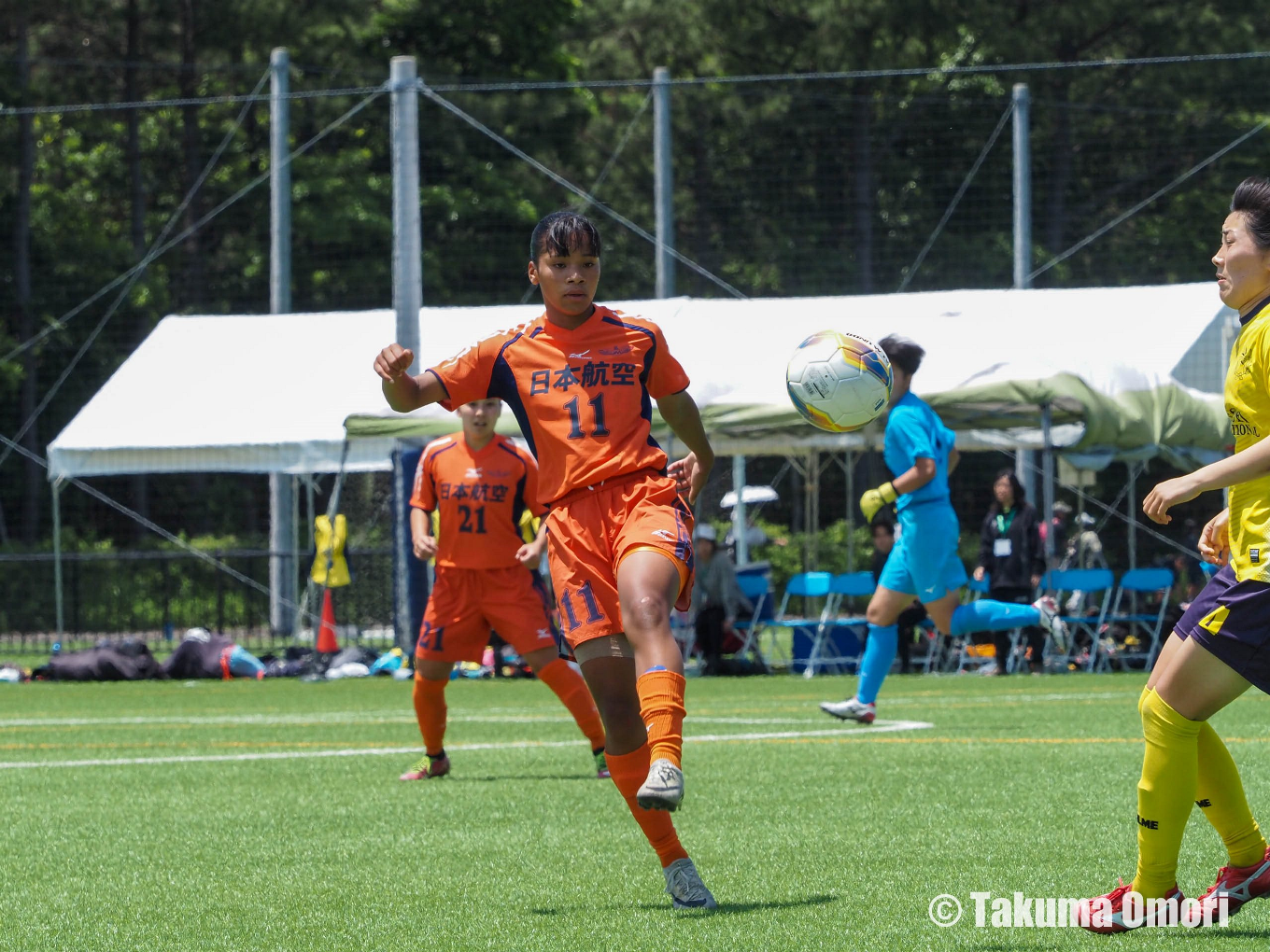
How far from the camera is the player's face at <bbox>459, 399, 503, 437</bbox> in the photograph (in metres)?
10.0

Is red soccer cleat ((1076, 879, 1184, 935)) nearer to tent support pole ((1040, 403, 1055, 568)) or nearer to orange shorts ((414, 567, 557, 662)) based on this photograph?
orange shorts ((414, 567, 557, 662))

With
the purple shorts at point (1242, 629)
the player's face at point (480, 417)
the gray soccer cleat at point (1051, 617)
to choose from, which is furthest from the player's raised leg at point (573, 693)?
the gray soccer cleat at point (1051, 617)

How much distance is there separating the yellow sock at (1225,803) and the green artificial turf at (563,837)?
0.20m

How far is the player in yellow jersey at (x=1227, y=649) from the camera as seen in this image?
4.46 meters

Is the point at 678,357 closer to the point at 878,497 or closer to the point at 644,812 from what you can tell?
the point at 878,497

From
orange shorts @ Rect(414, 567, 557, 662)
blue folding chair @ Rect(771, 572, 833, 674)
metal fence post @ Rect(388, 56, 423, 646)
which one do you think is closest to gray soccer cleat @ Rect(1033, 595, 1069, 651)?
blue folding chair @ Rect(771, 572, 833, 674)

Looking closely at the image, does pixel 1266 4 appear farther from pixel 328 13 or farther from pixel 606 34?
pixel 328 13

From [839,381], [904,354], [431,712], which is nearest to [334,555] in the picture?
[904,354]

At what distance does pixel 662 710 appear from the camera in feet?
16.5

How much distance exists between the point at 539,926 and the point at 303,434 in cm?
1709

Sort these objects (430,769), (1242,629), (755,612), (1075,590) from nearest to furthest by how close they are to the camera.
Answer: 1. (1242,629)
2. (430,769)
3. (1075,590)
4. (755,612)

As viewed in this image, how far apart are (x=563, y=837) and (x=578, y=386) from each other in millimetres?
2056

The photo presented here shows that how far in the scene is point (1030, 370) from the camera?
17797 millimetres

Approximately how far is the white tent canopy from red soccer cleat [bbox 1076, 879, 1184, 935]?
43.3 ft
